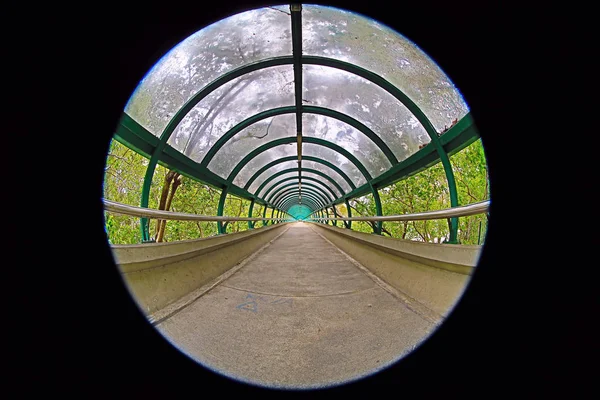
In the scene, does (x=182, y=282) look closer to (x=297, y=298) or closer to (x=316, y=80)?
(x=297, y=298)

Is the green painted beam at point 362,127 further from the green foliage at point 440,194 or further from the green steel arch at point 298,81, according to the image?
the green foliage at point 440,194

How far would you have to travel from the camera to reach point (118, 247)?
6.06 ft

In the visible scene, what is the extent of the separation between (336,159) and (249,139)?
3851mm

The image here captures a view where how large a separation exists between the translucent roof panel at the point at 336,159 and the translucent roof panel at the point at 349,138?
140 centimetres

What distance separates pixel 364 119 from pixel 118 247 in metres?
5.94

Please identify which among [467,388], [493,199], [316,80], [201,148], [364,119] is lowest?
[467,388]

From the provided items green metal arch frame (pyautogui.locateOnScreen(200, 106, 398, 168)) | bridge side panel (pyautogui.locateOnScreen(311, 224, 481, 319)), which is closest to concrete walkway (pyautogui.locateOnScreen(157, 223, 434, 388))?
bridge side panel (pyautogui.locateOnScreen(311, 224, 481, 319))

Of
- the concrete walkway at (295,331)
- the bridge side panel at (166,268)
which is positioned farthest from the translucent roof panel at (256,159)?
the concrete walkway at (295,331)

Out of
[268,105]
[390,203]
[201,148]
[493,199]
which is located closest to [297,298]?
[493,199]

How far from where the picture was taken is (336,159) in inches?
386

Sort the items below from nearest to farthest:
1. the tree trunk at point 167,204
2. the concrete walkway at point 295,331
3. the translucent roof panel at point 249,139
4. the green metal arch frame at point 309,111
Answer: the concrete walkway at point 295,331, the green metal arch frame at point 309,111, the translucent roof panel at point 249,139, the tree trunk at point 167,204

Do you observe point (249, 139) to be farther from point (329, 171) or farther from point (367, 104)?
point (329, 171)

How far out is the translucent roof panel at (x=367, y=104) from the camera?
5.24m

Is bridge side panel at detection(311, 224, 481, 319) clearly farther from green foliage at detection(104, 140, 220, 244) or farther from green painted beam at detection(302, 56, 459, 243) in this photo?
green foliage at detection(104, 140, 220, 244)
